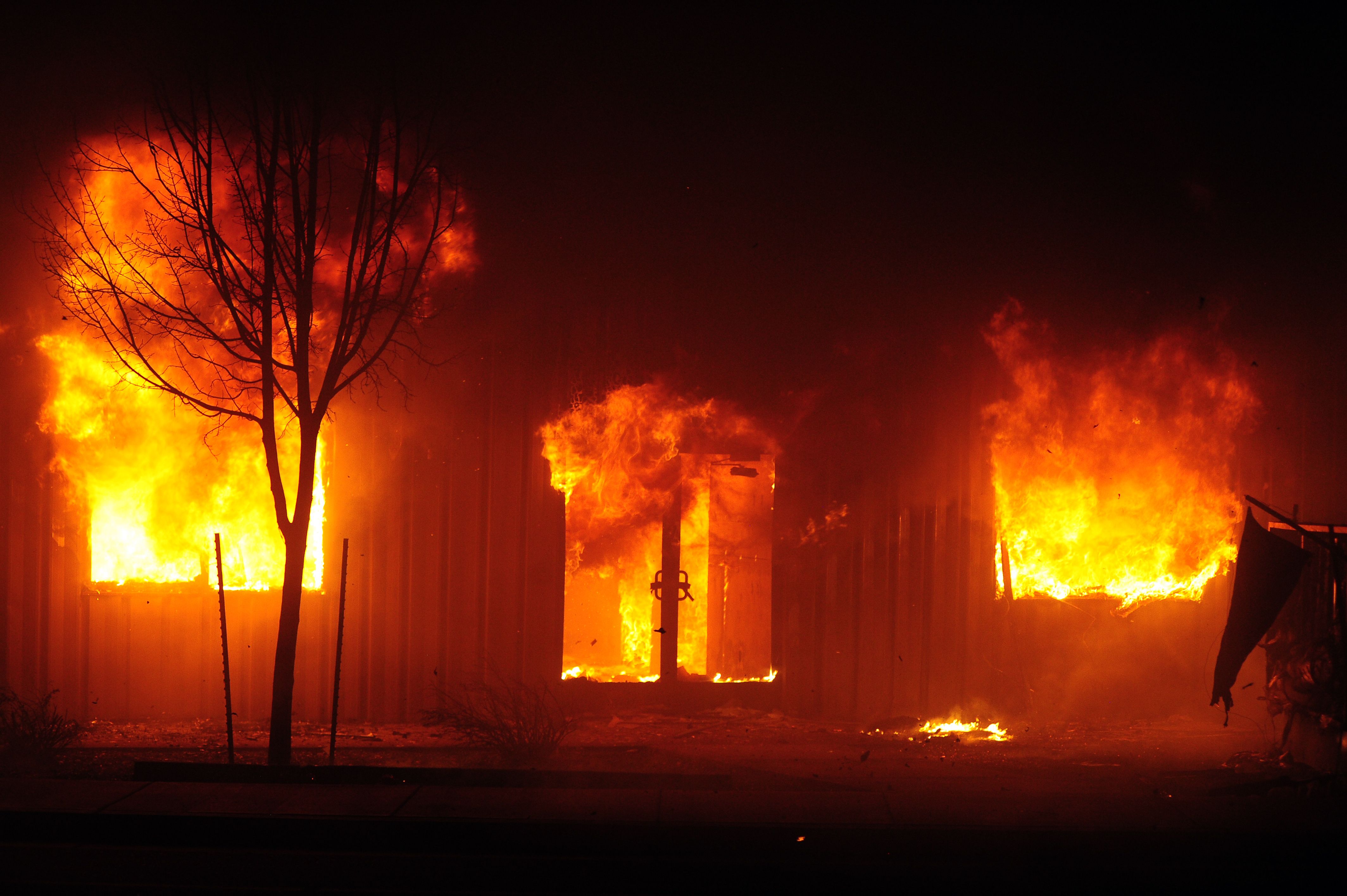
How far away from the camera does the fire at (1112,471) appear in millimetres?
10320

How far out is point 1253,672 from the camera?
1062cm

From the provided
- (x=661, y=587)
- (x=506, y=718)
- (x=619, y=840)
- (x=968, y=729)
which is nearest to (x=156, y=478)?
(x=506, y=718)

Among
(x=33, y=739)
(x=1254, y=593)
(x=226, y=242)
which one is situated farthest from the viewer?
(x=226, y=242)

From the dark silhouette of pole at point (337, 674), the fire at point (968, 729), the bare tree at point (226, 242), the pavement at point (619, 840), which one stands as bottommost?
the fire at point (968, 729)

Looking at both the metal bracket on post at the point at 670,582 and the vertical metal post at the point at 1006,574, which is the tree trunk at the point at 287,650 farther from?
the vertical metal post at the point at 1006,574

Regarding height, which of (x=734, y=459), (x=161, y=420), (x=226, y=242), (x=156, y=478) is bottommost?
(x=156, y=478)

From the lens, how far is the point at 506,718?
9.27m

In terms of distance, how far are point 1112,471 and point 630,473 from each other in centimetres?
553

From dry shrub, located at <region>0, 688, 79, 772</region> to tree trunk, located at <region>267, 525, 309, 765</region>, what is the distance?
1.95m

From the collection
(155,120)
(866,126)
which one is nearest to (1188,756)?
(866,126)

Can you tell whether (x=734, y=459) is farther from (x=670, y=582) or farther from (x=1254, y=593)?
(x=1254, y=593)

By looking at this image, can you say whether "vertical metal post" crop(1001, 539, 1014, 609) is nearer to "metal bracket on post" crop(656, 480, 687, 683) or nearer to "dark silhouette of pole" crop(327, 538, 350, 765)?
"metal bracket on post" crop(656, 480, 687, 683)

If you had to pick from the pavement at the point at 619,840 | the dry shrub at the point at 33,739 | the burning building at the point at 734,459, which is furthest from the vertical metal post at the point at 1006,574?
the dry shrub at the point at 33,739

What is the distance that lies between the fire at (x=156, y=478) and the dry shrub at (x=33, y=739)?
1931 mm
